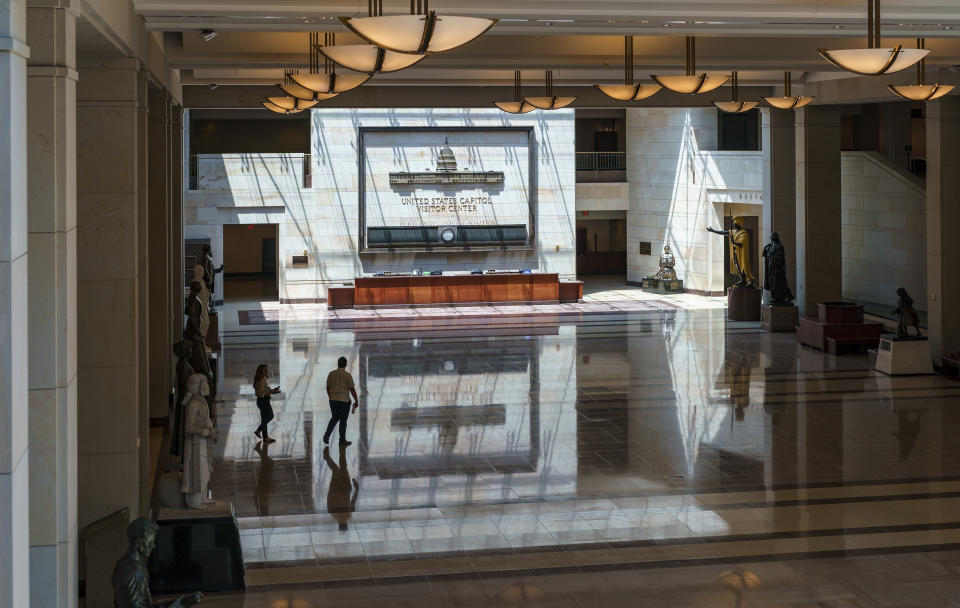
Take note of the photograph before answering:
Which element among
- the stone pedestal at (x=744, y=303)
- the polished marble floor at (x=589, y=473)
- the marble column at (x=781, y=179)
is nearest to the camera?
the polished marble floor at (x=589, y=473)

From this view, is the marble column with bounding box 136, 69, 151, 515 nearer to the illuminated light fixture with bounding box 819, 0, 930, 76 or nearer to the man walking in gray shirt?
the man walking in gray shirt

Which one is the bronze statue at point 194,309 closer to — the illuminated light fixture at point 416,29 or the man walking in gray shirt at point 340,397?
the man walking in gray shirt at point 340,397

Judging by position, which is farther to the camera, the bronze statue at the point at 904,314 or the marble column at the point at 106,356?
the bronze statue at the point at 904,314

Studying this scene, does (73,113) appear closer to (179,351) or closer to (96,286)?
(96,286)

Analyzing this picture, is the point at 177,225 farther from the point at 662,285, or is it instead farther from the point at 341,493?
the point at 662,285

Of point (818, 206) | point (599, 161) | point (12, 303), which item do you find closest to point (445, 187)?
point (599, 161)

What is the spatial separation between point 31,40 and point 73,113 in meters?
0.46

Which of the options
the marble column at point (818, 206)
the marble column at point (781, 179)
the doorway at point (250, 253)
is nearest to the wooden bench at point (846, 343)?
the marble column at point (818, 206)

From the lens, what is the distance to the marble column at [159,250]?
14953mm

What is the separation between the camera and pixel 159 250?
15094mm

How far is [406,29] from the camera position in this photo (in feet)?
24.0

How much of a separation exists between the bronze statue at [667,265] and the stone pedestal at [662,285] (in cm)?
12

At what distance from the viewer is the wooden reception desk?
28.6 metres

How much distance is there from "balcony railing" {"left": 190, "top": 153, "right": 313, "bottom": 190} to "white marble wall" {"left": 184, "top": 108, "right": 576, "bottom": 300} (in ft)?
0.08
